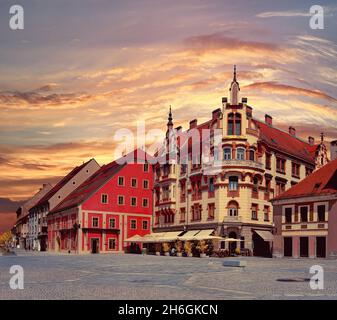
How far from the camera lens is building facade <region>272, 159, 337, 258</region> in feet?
174

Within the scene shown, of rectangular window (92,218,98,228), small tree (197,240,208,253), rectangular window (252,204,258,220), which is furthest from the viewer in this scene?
rectangular window (92,218,98,228)

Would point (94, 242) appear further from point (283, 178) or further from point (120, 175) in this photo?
point (283, 178)

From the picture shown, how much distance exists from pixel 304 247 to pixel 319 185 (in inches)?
247

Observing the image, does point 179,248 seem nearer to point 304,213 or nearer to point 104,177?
point 304,213

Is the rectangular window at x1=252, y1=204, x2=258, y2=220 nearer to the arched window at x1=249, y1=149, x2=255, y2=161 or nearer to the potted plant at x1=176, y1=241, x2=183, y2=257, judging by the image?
the arched window at x1=249, y1=149, x2=255, y2=161

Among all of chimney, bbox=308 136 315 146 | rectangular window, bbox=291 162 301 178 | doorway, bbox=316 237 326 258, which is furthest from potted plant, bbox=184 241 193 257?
chimney, bbox=308 136 315 146

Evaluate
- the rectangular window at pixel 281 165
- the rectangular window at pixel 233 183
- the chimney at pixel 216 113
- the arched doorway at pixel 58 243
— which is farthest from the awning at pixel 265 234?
the arched doorway at pixel 58 243

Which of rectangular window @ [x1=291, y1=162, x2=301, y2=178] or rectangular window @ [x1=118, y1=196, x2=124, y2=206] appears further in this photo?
rectangular window @ [x1=118, y1=196, x2=124, y2=206]

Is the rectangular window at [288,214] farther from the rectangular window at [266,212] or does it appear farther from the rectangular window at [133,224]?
the rectangular window at [133,224]

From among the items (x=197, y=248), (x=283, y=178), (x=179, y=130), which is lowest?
(x=197, y=248)

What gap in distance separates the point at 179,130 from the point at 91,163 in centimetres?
2391
